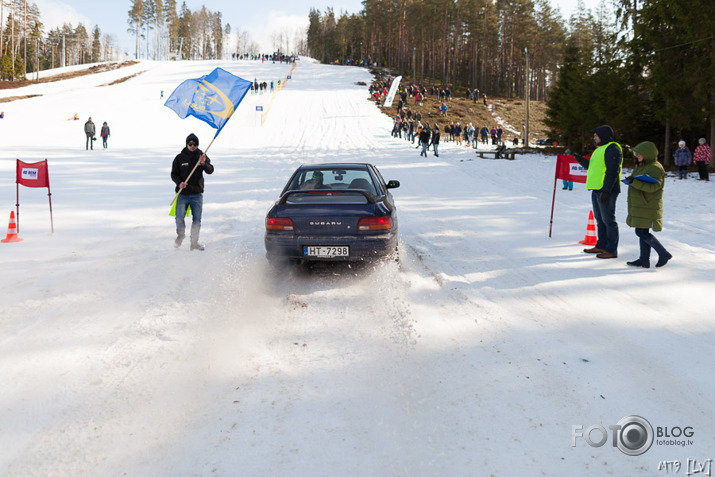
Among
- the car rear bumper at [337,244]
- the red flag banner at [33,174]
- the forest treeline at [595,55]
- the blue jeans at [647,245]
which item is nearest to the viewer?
the car rear bumper at [337,244]

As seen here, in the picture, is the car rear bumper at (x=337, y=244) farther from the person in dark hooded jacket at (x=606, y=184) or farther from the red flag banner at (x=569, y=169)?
the red flag banner at (x=569, y=169)

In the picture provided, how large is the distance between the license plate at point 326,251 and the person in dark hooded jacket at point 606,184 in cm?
408

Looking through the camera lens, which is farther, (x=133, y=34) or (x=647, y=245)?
(x=133, y=34)

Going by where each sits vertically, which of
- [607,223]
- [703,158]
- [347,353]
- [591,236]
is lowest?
[347,353]

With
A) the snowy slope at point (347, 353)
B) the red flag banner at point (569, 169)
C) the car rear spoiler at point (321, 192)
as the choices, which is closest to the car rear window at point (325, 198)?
the car rear spoiler at point (321, 192)

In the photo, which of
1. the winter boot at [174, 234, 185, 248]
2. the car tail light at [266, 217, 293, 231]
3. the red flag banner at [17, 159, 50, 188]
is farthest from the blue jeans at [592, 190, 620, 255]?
the red flag banner at [17, 159, 50, 188]

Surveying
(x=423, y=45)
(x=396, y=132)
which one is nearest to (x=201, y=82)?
(x=396, y=132)

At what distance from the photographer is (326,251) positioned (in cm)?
559

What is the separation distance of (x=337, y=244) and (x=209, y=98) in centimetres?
480

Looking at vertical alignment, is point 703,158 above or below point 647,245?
above

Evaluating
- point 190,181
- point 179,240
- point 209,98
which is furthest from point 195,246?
point 209,98

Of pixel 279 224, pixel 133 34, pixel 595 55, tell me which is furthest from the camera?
pixel 133 34

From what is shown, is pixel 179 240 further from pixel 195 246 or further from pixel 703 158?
pixel 703 158

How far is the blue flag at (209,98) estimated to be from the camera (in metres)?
8.53
